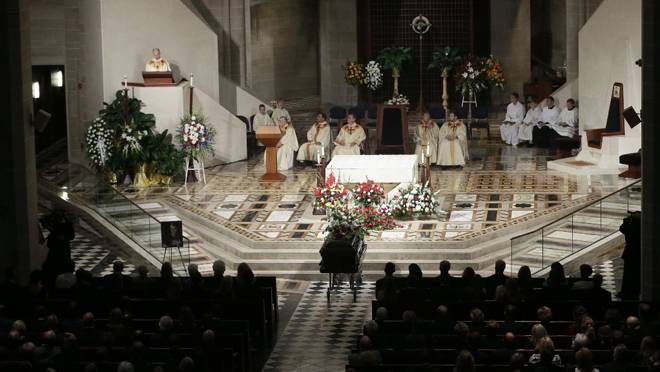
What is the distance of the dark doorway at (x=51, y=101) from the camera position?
31.4 meters

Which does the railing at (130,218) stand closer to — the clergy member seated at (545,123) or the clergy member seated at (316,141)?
the clergy member seated at (316,141)

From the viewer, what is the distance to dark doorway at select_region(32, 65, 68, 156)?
103ft

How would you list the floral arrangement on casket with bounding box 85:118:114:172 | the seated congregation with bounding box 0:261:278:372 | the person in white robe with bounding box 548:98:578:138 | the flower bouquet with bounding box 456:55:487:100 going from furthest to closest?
the flower bouquet with bounding box 456:55:487:100 → the person in white robe with bounding box 548:98:578:138 → the floral arrangement on casket with bounding box 85:118:114:172 → the seated congregation with bounding box 0:261:278:372

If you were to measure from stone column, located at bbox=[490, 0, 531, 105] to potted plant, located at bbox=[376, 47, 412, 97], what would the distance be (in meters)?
2.47

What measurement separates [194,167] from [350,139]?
9.77ft

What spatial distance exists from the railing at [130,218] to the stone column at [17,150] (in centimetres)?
231

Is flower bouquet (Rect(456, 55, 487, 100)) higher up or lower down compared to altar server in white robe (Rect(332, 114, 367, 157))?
higher up

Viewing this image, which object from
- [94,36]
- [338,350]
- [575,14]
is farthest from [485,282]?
[575,14]

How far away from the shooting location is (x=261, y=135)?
26.0 metres

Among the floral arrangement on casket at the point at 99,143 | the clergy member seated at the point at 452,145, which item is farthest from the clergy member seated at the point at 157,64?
the clergy member seated at the point at 452,145

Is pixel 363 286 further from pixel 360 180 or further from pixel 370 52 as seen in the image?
pixel 370 52

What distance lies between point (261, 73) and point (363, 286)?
16244mm

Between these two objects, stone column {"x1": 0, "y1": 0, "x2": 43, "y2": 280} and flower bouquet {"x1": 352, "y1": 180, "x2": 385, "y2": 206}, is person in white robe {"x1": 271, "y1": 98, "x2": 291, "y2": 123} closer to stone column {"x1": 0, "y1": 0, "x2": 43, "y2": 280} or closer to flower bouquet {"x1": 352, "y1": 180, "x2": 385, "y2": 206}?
flower bouquet {"x1": 352, "y1": 180, "x2": 385, "y2": 206}

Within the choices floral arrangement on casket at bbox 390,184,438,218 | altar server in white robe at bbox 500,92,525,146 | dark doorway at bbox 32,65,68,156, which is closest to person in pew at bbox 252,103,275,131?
dark doorway at bbox 32,65,68,156
